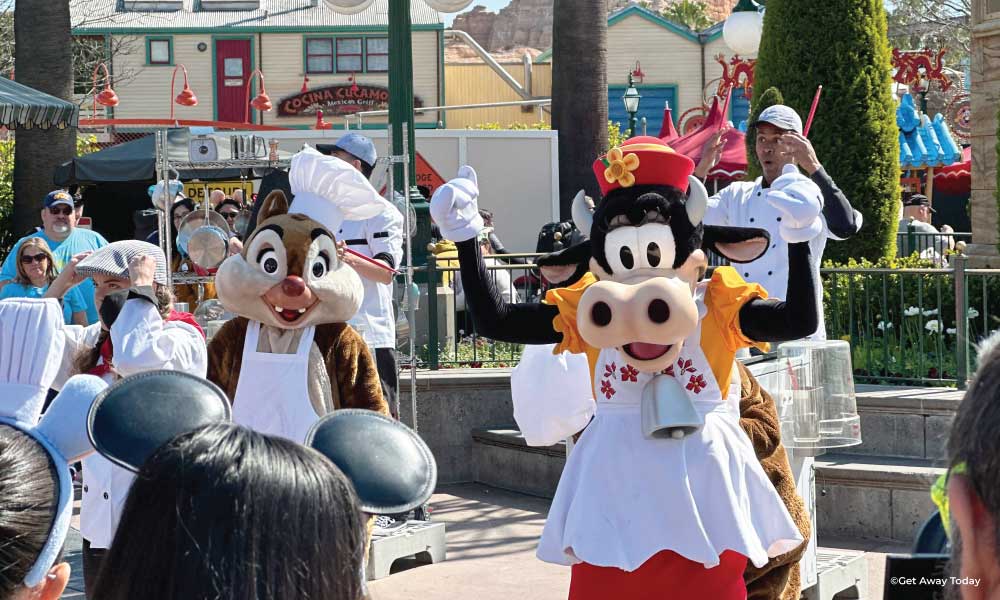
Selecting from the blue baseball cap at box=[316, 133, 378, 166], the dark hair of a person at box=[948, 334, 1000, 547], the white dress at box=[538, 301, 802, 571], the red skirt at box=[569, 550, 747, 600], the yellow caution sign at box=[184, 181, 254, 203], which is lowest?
the red skirt at box=[569, 550, 747, 600]

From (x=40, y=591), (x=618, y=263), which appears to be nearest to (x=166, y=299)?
(x=618, y=263)

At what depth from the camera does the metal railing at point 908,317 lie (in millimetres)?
8289

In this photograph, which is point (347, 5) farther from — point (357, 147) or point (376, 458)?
point (376, 458)

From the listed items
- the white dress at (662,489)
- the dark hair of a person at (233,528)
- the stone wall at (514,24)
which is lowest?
the white dress at (662,489)

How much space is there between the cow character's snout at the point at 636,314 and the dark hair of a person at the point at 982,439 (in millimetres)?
2570

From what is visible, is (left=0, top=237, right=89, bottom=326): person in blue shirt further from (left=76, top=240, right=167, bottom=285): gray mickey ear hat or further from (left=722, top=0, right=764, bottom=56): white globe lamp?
(left=722, top=0, right=764, bottom=56): white globe lamp

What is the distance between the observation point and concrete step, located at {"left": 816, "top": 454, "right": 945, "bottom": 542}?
23.7 ft

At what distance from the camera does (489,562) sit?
23.2ft

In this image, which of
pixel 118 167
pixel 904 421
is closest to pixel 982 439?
pixel 904 421

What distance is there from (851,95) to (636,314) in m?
7.49

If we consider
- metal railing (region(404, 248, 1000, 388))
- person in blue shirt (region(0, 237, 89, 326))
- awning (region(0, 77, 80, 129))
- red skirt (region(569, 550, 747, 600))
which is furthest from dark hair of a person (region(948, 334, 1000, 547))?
awning (region(0, 77, 80, 129))

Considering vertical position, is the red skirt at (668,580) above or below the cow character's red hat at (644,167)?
below

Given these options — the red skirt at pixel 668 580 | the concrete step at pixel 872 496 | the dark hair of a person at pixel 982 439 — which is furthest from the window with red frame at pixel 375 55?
the dark hair of a person at pixel 982 439

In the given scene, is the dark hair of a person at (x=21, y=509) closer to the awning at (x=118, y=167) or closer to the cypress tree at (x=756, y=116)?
the cypress tree at (x=756, y=116)
